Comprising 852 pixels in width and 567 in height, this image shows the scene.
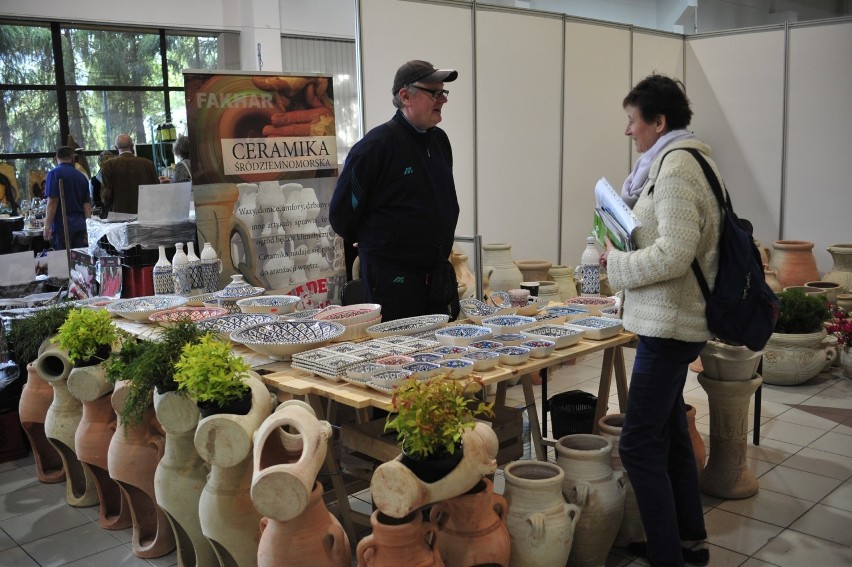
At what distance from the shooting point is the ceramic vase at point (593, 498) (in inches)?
103

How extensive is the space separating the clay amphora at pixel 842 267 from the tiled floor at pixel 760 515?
2084mm

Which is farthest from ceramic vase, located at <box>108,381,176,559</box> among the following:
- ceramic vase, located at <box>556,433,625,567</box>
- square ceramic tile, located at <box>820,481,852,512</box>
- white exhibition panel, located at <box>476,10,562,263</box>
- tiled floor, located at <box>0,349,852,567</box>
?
white exhibition panel, located at <box>476,10,562,263</box>

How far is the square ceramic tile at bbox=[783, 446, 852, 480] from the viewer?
3.54 meters

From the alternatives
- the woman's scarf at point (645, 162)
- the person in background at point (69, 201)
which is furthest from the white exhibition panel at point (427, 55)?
the person in background at point (69, 201)

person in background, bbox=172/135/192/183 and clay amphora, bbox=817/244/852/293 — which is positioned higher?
person in background, bbox=172/135/192/183

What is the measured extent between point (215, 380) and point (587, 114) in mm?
5319

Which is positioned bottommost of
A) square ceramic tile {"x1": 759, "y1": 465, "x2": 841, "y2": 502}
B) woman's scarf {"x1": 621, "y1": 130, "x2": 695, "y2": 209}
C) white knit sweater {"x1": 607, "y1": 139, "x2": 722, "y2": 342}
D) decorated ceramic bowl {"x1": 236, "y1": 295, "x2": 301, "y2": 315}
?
square ceramic tile {"x1": 759, "y1": 465, "x2": 841, "y2": 502}

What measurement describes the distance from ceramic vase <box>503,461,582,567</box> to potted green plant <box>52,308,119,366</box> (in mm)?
1629

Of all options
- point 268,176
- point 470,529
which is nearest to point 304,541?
point 470,529

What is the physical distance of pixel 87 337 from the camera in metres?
3.07

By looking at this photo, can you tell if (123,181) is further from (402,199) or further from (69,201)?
(402,199)

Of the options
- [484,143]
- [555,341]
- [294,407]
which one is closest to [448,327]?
[555,341]

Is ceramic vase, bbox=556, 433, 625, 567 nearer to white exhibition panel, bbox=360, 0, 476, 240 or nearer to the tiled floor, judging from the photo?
the tiled floor

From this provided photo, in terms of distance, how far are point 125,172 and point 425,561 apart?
18.4 ft
